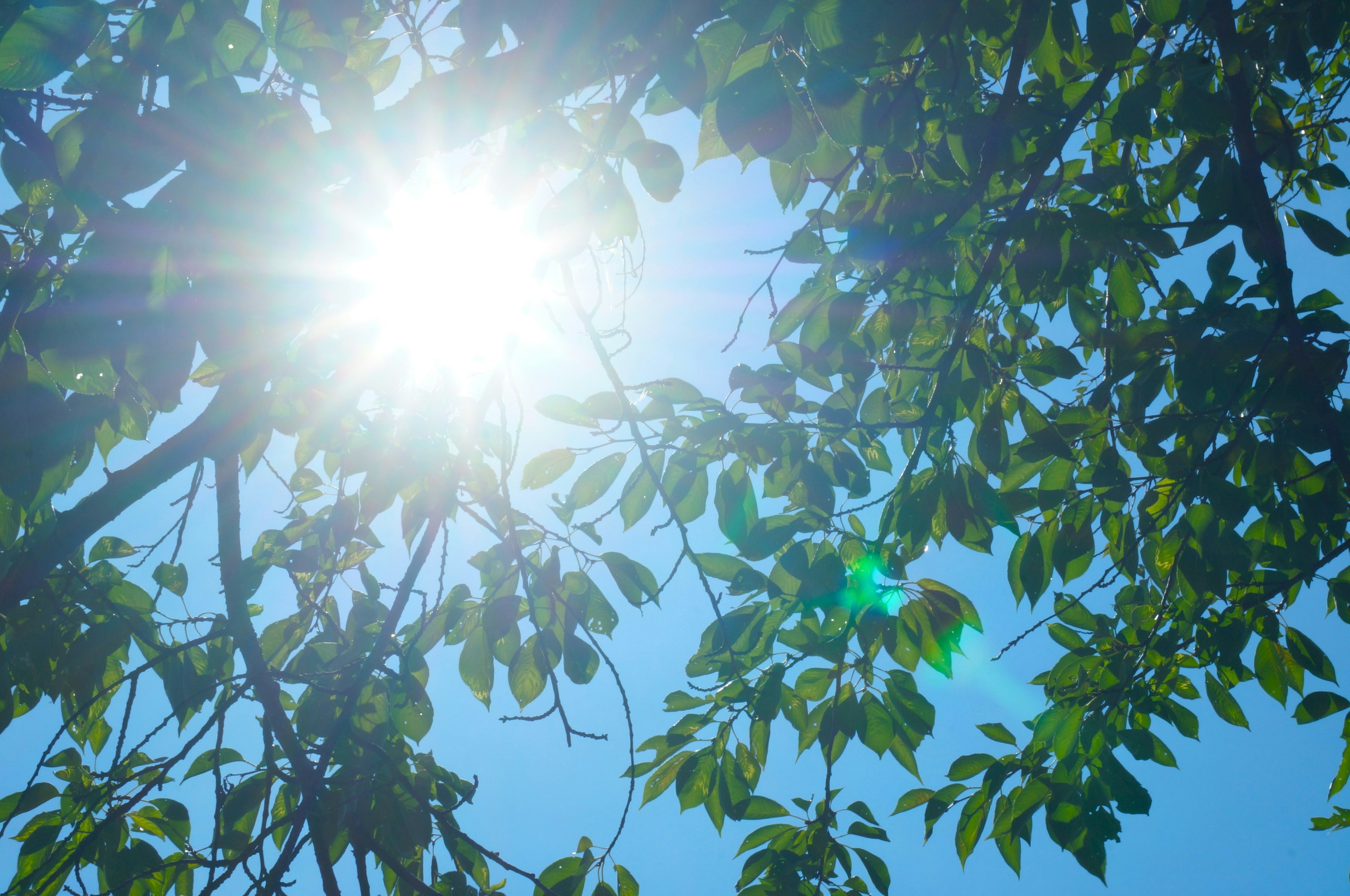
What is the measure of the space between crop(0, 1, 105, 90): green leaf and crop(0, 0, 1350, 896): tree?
0.26 feet

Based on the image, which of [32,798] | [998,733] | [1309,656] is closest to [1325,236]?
[1309,656]

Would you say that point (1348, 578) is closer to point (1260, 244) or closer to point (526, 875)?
point (1260, 244)

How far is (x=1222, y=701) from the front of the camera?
2.35 meters

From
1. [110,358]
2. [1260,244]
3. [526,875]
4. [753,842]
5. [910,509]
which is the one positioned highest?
[1260,244]

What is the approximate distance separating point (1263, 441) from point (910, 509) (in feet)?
3.79

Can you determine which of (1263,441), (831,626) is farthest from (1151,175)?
(831,626)

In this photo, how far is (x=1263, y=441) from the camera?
6.87 feet

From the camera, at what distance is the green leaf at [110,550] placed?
2270 millimetres

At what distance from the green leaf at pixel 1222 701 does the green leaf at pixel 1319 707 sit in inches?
5.9

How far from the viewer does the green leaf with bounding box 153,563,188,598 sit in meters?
2.22

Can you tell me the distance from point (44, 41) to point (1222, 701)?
3285mm

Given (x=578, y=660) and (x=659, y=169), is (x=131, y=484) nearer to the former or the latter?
(x=578, y=660)

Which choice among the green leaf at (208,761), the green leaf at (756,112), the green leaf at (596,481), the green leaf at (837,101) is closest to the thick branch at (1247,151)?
the green leaf at (837,101)

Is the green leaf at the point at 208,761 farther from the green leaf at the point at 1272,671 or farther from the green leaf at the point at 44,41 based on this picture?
the green leaf at the point at 1272,671
